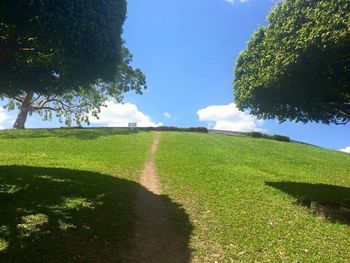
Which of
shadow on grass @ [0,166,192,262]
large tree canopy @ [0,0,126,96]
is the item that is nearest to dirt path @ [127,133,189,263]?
shadow on grass @ [0,166,192,262]

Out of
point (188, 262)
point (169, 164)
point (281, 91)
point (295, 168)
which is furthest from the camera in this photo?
point (295, 168)

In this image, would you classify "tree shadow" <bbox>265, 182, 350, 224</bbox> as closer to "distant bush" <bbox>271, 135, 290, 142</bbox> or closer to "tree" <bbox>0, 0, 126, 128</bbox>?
"tree" <bbox>0, 0, 126, 128</bbox>

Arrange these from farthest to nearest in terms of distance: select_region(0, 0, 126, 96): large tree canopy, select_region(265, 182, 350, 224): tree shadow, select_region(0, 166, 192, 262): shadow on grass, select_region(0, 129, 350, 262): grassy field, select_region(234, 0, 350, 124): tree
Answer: select_region(234, 0, 350, 124): tree, select_region(265, 182, 350, 224): tree shadow, select_region(0, 0, 126, 96): large tree canopy, select_region(0, 129, 350, 262): grassy field, select_region(0, 166, 192, 262): shadow on grass

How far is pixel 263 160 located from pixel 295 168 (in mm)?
3243

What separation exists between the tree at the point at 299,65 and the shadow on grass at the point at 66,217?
8.69 metres

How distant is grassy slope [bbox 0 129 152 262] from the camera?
36.2ft

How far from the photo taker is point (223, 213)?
52.3 ft

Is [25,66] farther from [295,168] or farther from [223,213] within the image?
[295,168]

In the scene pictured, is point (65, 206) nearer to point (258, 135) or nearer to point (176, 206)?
point (176, 206)

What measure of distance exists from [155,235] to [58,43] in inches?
379

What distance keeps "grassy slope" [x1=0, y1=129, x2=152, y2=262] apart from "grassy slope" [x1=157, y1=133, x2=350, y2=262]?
254cm

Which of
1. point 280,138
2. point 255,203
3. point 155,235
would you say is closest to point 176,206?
point 255,203

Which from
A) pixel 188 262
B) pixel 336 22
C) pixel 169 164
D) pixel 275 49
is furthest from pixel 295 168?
pixel 188 262

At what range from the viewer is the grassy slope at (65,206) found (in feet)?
36.2
